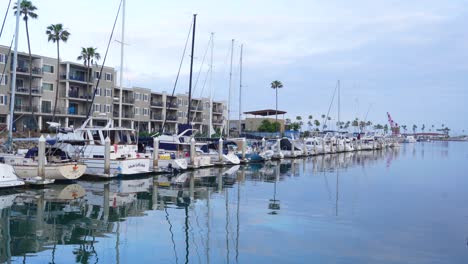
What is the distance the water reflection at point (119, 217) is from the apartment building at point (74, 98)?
70.4ft

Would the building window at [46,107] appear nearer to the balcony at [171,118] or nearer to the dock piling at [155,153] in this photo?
the balcony at [171,118]

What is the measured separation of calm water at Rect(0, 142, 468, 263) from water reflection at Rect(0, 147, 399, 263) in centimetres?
4

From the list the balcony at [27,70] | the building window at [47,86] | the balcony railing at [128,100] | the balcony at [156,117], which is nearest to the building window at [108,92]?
the balcony railing at [128,100]

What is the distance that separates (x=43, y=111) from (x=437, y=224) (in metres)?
54.9

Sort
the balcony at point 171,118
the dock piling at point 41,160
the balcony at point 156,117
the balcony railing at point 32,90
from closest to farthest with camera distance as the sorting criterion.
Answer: the dock piling at point 41,160
the balcony railing at point 32,90
the balcony at point 156,117
the balcony at point 171,118

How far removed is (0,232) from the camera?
15688mm

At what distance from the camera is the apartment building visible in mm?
58531

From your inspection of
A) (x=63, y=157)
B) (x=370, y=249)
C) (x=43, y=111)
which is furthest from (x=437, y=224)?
(x=43, y=111)

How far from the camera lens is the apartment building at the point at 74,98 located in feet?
192

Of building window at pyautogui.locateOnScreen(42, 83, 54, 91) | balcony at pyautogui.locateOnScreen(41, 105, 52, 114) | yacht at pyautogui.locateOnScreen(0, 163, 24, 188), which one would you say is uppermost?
building window at pyautogui.locateOnScreen(42, 83, 54, 91)

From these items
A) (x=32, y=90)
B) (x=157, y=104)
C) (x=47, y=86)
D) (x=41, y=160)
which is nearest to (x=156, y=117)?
(x=157, y=104)

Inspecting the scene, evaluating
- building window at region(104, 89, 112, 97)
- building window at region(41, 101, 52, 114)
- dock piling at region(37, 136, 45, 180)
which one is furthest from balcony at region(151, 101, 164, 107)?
dock piling at region(37, 136, 45, 180)

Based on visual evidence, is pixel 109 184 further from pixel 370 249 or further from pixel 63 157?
pixel 370 249

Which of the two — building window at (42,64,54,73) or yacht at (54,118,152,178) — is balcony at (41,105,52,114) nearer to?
building window at (42,64,54,73)
